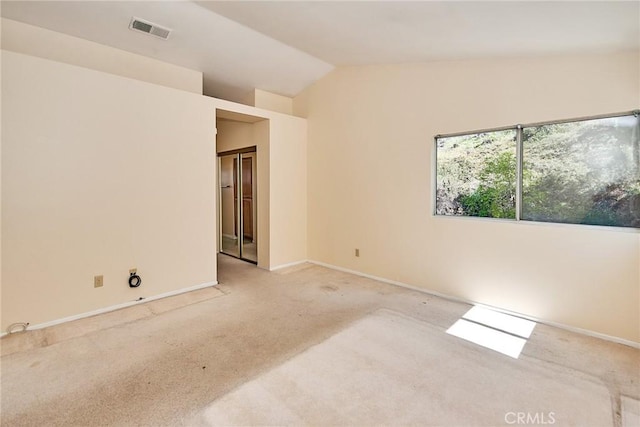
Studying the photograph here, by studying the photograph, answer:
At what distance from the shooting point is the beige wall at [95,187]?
8.93 ft

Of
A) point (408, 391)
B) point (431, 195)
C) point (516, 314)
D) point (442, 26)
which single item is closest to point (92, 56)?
point (442, 26)

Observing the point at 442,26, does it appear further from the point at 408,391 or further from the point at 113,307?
the point at 113,307

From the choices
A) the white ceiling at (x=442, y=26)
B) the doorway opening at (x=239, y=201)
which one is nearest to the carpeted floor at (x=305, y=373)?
the doorway opening at (x=239, y=201)

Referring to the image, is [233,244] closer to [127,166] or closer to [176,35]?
[127,166]

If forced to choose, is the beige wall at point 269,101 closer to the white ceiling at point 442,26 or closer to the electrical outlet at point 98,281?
the white ceiling at point 442,26

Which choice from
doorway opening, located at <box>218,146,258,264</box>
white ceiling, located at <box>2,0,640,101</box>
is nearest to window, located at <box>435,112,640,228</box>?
white ceiling, located at <box>2,0,640,101</box>

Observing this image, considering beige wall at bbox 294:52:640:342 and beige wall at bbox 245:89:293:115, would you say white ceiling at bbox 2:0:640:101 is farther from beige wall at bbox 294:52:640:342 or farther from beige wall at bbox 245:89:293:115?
beige wall at bbox 245:89:293:115

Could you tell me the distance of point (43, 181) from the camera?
2.84 m

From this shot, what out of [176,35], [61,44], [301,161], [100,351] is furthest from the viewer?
[301,161]

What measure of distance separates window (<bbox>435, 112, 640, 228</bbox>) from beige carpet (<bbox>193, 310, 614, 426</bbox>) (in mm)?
1499

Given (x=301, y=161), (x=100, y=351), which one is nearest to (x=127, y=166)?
(x=100, y=351)

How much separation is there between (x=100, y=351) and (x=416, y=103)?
417 cm

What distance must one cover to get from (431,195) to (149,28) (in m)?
3.74

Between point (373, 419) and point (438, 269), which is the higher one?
point (438, 269)
